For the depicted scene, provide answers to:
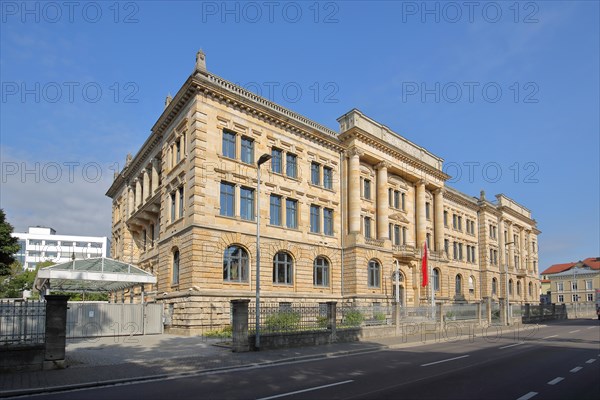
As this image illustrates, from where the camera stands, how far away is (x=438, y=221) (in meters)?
50.8

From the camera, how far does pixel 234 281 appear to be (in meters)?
29.8

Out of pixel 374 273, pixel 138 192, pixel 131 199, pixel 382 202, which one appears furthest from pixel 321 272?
pixel 131 199

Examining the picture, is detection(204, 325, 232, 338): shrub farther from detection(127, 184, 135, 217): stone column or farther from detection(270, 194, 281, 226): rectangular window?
detection(127, 184, 135, 217): stone column

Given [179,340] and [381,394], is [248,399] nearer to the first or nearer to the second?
[381,394]

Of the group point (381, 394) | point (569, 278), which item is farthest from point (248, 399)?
point (569, 278)

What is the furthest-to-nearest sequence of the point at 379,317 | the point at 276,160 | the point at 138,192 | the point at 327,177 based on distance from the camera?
the point at 138,192 → the point at 327,177 → the point at 276,160 → the point at 379,317

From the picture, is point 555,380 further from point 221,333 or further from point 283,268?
point 283,268

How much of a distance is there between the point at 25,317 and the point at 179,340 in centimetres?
993

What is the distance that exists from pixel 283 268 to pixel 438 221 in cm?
2427

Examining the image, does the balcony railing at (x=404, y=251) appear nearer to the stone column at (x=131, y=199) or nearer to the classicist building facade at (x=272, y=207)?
the classicist building facade at (x=272, y=207)

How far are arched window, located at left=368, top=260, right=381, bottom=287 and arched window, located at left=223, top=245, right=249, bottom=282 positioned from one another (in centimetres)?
1257

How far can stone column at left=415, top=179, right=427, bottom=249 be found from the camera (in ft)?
153

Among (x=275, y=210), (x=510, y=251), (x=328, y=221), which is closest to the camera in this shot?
(x=275, y=210)

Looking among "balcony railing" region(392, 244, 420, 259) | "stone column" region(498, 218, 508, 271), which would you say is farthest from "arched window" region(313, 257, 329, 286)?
"stone column" region(498, 218, 508, 271)
